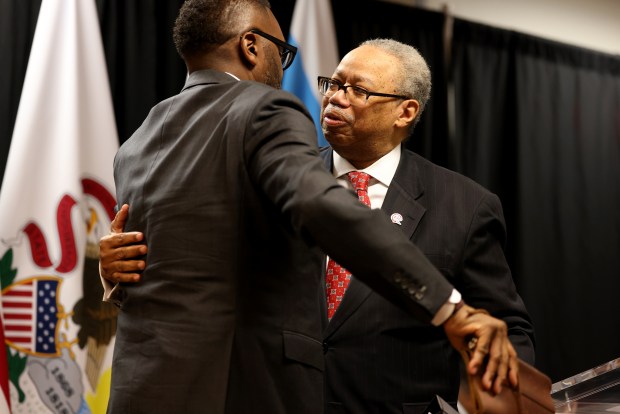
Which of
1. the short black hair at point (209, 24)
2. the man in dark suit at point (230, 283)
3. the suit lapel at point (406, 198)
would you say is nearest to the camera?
the man in dark suit at point (230, 283)

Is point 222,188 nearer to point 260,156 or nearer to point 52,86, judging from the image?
point 260,156

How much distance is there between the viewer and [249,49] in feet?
5.41

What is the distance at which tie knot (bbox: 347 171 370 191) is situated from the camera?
2.31 m

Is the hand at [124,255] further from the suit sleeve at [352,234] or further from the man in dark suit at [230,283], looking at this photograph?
the suit sleeve at [352,234]

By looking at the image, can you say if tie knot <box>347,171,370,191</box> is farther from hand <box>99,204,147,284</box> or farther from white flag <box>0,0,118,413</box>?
white flag <box>0,0,118,413</box>

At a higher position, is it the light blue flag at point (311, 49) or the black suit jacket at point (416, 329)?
the light blue flag at point (311, 49)

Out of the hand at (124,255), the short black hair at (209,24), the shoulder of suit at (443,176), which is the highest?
the short black hair at (209,24)

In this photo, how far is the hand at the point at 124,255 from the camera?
150 cm

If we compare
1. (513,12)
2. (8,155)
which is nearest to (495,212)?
(8,155)

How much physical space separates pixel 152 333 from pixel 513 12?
14.3 feet

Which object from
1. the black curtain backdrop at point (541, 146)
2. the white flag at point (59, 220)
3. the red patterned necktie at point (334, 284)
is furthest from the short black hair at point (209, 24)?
the black curtain backdrop at point (541, 146)

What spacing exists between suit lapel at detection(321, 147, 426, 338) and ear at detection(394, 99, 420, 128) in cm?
12

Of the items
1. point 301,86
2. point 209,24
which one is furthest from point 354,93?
point 301,86

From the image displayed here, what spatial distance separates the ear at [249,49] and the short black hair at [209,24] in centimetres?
2
